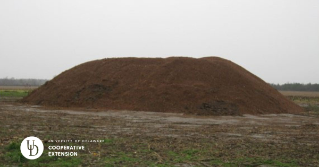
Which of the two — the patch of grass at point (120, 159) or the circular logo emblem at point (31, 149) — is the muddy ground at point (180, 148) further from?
the circular logo emblem at point (31, 149)

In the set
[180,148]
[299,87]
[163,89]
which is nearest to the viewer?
[180,148]

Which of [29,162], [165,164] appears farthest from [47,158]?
[165,164]

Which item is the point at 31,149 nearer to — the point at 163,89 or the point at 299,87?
the point at 163,89

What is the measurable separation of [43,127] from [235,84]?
58.6 feet

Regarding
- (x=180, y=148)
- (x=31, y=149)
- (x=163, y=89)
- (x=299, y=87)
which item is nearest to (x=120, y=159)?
(x=31, y=149)

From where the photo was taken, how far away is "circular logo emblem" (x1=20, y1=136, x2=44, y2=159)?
7.78 metres

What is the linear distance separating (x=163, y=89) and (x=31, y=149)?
19.2 meters

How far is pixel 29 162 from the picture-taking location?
7.42 meters

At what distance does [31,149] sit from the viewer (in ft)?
26.5

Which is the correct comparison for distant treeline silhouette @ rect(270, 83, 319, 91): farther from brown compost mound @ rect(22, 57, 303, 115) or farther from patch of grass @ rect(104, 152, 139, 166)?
patch of grass @ rect(104, 152, 139, 166)

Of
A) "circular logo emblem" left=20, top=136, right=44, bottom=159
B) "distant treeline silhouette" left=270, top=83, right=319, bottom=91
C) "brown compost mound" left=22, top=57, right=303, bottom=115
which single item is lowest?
"circular logo emblem" left=20, top=136, right=44, bottom=159

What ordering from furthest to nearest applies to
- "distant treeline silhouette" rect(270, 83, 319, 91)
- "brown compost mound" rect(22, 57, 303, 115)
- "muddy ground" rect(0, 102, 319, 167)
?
1. "distant treeline silhouette" rect(270, 83, 319, 91)
2. "brown compost mound" rect(22, 57, 303, 115)
3. "muddy ground" rect(0, 102, 319, 167)

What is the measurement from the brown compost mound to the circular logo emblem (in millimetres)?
15929

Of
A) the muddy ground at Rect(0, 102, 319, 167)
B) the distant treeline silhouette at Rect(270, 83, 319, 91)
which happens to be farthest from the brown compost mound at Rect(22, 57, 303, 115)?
the distant treeline silhouette at Rect(270, 83, 319, 91)
